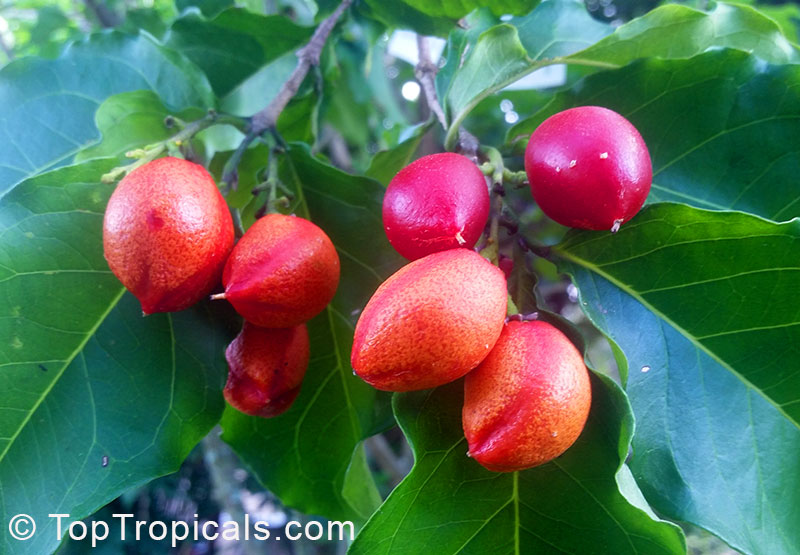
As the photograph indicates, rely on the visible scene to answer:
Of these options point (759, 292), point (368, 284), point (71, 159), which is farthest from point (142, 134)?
point (759, 292)

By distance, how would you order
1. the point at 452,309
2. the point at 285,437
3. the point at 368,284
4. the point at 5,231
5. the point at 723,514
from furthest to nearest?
the point at 285,437 → the point at 368,284 → the point at 5,231 → the point at 723,514 → the point at 452,309

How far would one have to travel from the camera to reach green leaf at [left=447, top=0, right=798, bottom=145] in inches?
45.1

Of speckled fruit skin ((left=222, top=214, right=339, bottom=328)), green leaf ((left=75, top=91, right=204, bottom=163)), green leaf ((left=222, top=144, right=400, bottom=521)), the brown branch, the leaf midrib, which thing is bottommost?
green leaf ((left=222, top=144, right=400, bottom=521))

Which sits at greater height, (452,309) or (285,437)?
(452,309)

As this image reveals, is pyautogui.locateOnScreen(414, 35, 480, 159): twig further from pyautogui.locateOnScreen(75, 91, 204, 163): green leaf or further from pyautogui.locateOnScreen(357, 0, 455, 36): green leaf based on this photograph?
pyautogui.locateOnScreen(75, 91, 204, 163): green leaf

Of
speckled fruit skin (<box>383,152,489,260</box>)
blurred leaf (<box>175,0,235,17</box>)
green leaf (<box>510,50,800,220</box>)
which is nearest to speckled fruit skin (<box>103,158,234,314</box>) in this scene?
speckled fruit skin (<box>383,152,489,260</box>)

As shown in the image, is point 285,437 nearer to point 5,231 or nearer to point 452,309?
point 5,231

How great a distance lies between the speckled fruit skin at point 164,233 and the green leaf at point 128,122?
15.4 inches

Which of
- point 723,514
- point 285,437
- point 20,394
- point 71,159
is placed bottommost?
point 285,437

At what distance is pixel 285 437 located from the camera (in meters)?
1.44

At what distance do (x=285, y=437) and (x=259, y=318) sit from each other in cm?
52

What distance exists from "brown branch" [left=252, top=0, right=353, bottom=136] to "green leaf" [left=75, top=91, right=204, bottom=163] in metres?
0.20

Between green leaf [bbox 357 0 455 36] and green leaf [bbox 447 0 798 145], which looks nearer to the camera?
green leaf [bbox 447 0 798 145]

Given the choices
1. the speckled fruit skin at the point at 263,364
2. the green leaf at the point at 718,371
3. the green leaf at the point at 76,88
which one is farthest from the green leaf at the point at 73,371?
the green leaf at the point at 718,371
